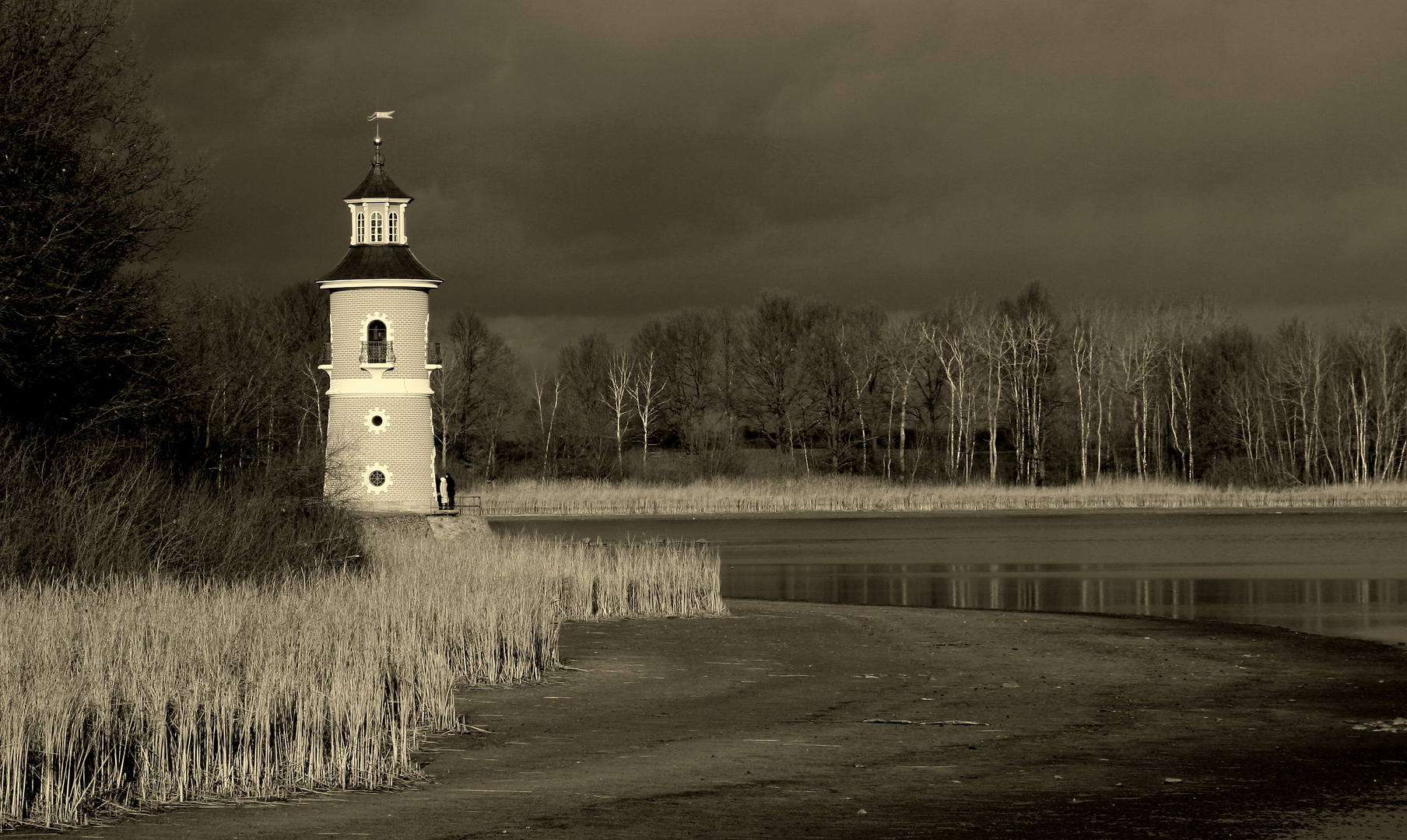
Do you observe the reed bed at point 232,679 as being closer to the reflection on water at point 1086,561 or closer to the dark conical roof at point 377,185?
the reflection on water at point 1086,561

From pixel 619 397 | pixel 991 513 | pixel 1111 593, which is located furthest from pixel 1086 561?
pixel 619 397

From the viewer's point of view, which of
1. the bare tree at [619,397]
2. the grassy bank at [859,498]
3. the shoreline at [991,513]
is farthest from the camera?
the bare tree at [619,397]

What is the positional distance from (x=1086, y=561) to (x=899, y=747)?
2525 cm

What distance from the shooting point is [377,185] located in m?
39.6

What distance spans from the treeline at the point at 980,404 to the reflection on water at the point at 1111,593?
1410 inches

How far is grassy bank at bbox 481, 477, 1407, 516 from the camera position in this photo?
54375mm

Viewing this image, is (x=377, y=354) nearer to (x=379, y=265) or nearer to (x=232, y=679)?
(x=379, y=265)

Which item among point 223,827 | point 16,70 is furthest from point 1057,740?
point 16,70

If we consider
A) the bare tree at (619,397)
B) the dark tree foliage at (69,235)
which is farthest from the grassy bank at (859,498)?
the dark tree foliage at (69,235)

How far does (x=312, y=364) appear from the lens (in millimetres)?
61469

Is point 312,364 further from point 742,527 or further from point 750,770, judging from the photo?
point 750,770

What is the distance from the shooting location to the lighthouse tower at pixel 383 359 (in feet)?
123

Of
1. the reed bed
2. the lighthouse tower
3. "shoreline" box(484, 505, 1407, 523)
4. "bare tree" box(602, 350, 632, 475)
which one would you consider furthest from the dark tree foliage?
"bare tree" box(602, 350, 632, 475)

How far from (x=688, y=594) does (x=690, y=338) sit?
58397 mm
